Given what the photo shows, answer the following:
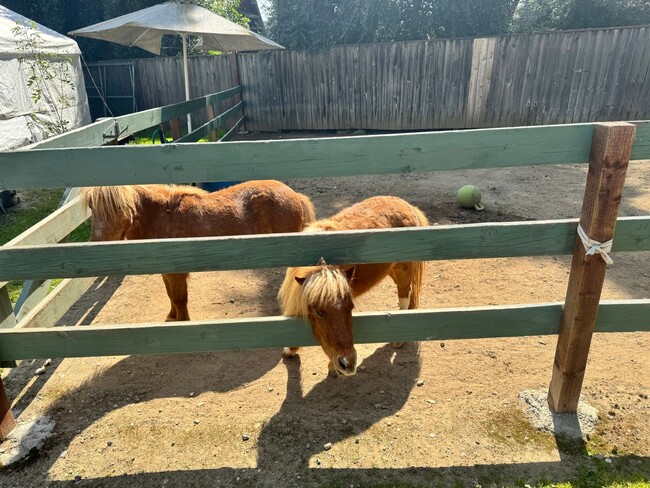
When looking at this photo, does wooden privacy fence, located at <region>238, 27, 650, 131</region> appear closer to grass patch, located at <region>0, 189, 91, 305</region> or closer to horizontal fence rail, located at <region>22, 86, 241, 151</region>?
horizontal fence rail, located at <region>22, 86, 241, 151</region>

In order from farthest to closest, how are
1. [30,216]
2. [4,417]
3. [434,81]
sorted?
[434,81]
[30,216]
[4,417]

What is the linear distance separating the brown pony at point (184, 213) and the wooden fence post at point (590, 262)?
9.20 feet

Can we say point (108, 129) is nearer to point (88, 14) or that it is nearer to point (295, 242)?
point (295, 242)

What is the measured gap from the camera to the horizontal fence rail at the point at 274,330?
2.70 meters

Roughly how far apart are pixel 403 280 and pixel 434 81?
36.1ft

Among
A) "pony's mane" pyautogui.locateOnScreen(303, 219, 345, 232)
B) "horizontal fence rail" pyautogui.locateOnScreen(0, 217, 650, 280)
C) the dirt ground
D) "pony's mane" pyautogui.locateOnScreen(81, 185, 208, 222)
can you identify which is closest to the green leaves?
"pony's mane" pyautogui.locateOnScreen(81, 185, 208, 222)

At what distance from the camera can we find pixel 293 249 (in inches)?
96.6

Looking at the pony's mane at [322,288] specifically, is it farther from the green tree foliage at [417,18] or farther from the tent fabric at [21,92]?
the green tree foliage at [417,18]

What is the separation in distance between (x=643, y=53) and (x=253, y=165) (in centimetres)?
1401

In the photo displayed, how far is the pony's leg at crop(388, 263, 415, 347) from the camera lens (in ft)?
13.0

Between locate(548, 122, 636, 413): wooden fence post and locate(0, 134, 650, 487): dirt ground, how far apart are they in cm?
39

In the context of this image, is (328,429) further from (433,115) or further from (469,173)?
(433,115)

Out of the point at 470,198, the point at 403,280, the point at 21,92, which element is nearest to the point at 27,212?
the point at 21,92

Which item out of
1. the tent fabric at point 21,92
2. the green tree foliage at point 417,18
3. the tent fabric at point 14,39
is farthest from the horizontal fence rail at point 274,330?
the green tree foliage at point 417,18
